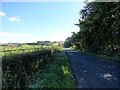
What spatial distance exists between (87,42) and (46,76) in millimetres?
41419

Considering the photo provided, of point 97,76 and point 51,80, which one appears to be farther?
point 97,76

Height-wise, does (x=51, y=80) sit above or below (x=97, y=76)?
above

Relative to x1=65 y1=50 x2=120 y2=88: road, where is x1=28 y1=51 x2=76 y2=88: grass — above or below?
above

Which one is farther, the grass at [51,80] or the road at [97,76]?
the road at [97,76]

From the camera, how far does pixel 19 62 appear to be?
30.6 feet

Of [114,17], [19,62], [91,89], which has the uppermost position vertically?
[114,17]

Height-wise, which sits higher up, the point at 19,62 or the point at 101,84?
the point at 19,62

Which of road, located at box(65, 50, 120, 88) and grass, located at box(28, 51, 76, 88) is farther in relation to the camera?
road, located at box(65, 50, 120, 88)

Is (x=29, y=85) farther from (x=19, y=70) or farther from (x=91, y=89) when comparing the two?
(x=91, y=89)

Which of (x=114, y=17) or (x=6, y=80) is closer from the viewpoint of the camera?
(x=6, y=80)

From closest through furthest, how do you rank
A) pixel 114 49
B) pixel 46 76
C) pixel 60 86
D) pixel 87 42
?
pixel 60 86, pixel 46 76, pixel 114 49, pixel 87 42

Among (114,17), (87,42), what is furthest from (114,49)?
(87,42)

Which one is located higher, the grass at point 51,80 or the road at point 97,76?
the grass at point 51,80

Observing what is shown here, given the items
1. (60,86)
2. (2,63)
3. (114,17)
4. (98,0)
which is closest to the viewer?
(2,63)
